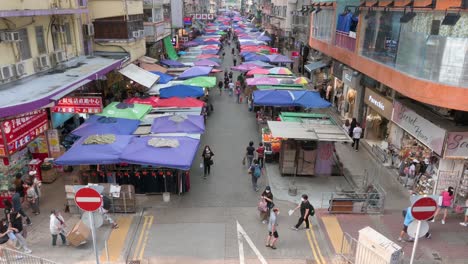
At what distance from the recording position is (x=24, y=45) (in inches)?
626

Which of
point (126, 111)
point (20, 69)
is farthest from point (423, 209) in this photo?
point (20, 69)

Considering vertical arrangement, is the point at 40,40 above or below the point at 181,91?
above

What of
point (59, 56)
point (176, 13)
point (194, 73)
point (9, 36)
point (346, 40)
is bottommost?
point (194, 73)

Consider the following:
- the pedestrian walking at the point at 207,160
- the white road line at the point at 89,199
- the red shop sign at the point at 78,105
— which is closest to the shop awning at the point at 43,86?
the red shop sign at the point at 78,105

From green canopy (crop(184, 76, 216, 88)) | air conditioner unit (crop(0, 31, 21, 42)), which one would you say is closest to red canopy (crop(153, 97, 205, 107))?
green canopy (crop(184, 76, 216, 88))

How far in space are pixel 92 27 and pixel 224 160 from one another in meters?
12.3

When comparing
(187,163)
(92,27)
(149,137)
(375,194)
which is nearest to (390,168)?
(375,194)

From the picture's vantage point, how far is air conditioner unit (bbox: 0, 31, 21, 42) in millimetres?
14029

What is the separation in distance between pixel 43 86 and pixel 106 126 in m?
2.85

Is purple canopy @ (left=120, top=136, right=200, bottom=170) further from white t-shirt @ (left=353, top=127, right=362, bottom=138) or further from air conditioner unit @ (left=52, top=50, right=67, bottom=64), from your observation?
white t-shirt @ (left=353, top=127, right=362, bottom=138)

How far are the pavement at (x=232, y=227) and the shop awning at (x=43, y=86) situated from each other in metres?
3.89

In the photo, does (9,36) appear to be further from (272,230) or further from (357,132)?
(357,132)

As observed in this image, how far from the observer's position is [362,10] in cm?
1978

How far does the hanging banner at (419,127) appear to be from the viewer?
13547 millimetres
